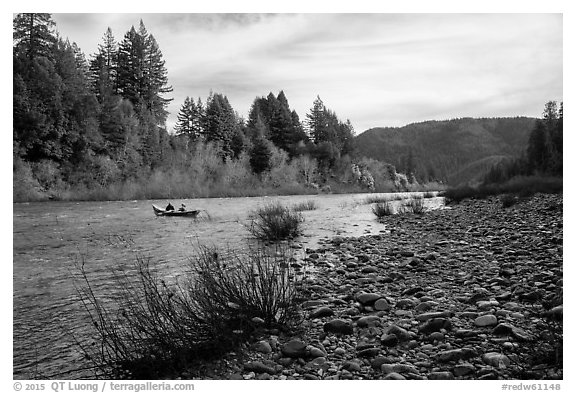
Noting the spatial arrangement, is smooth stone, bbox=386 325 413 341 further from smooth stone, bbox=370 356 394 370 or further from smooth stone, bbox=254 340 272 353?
smooth stone, bbox=254 340 272 353

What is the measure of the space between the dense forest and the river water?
58 cm

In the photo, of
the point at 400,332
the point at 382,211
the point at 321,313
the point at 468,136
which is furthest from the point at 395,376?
the point at 382,211

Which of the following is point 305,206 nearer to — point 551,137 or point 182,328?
point 551,137

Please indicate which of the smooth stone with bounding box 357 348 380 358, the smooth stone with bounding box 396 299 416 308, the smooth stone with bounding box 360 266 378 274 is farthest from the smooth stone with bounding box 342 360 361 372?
the smooth stone with bounding box 360 266 378 274

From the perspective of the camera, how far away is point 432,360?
2.46m

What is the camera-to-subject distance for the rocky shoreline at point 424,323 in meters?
2.39

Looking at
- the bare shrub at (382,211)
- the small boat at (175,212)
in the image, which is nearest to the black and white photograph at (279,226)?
the small boat at (175,212)

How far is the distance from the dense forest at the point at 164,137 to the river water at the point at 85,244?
22.7 inches

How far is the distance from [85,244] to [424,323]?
7449 millimetres

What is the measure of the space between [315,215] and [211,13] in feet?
31.5

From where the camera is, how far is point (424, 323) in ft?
9.61
